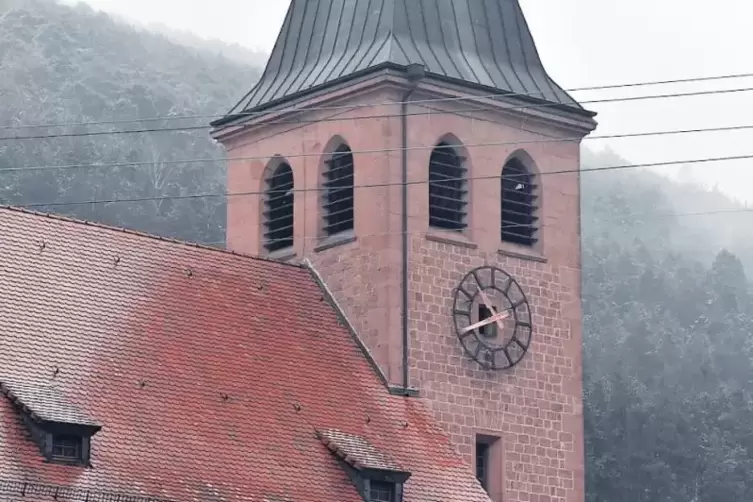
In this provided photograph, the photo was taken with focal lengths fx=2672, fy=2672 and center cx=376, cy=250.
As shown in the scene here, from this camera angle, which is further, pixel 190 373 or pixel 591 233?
pixel 591 233

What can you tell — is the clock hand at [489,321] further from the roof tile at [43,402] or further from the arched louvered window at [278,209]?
the roof tile at [43,402]

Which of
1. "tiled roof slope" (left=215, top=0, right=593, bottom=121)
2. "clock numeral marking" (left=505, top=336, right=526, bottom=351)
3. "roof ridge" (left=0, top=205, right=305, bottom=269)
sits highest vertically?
"tiled roof slope" (left=215, top=0, right=593, bottom=121)

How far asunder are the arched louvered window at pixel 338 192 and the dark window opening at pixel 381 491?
7.18m

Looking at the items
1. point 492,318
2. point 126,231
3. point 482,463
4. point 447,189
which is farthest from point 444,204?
point 126,231

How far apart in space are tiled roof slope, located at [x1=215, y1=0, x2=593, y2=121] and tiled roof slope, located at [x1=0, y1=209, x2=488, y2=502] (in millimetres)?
4606

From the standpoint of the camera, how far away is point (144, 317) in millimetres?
45156

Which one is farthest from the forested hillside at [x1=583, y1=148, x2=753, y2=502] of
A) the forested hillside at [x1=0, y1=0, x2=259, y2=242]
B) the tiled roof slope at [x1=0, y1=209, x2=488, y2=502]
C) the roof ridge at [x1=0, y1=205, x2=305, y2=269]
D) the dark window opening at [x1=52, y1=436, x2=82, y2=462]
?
the dark window opening at [x1=52, y1=436, x2=82, y2=462]

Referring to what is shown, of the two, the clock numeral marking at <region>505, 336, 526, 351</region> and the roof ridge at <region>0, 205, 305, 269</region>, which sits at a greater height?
the roof ridge at <region>0, 205, 305, 269</region>

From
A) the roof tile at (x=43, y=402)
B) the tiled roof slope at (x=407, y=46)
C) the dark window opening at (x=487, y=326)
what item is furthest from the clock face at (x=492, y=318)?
the roof tile at (x=43, y=402)

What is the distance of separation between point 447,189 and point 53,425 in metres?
12.4

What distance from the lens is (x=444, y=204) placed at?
50594 millimetres

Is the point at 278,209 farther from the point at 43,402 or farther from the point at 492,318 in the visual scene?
the point at 43,402

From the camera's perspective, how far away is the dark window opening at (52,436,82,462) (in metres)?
40.6

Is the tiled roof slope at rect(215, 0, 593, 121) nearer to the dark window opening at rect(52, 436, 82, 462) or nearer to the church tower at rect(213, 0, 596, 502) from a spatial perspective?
the church tower at rect(213, 0, 596, 502)
